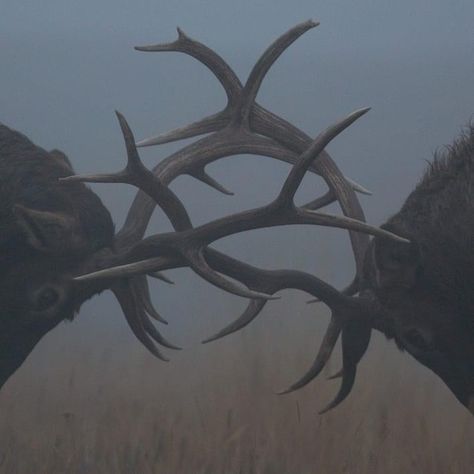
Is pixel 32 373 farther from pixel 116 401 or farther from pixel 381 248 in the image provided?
pixel 381 248

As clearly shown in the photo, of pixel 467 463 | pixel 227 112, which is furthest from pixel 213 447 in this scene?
pixel 227 112

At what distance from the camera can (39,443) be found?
607cm

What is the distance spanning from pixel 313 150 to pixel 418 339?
829mm

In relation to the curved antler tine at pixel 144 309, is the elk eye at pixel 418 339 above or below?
above

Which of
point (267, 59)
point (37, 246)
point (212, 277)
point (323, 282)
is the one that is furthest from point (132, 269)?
point (267, 59)

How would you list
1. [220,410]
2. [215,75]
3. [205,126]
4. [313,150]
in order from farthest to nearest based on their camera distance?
1. [220,410]
2. [205,126]
3. [215,75]
4. [313,150]

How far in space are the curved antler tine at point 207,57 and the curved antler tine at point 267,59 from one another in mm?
41

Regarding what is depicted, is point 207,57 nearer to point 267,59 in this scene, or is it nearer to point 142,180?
point 267,59

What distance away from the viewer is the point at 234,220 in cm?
493

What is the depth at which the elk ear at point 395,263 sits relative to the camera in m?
4.99

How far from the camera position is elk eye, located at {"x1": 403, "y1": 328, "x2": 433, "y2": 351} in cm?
505

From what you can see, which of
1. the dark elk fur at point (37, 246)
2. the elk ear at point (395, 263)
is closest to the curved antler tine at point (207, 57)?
the dark elk fur at point (37, 246)

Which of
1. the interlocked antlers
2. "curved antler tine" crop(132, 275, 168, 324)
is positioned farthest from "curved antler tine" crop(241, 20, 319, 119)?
"curved antler tine" crop(132, 275, 168, 324)

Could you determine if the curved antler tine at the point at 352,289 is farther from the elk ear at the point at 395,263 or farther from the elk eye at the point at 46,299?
the elk eye at the point at 46,299
